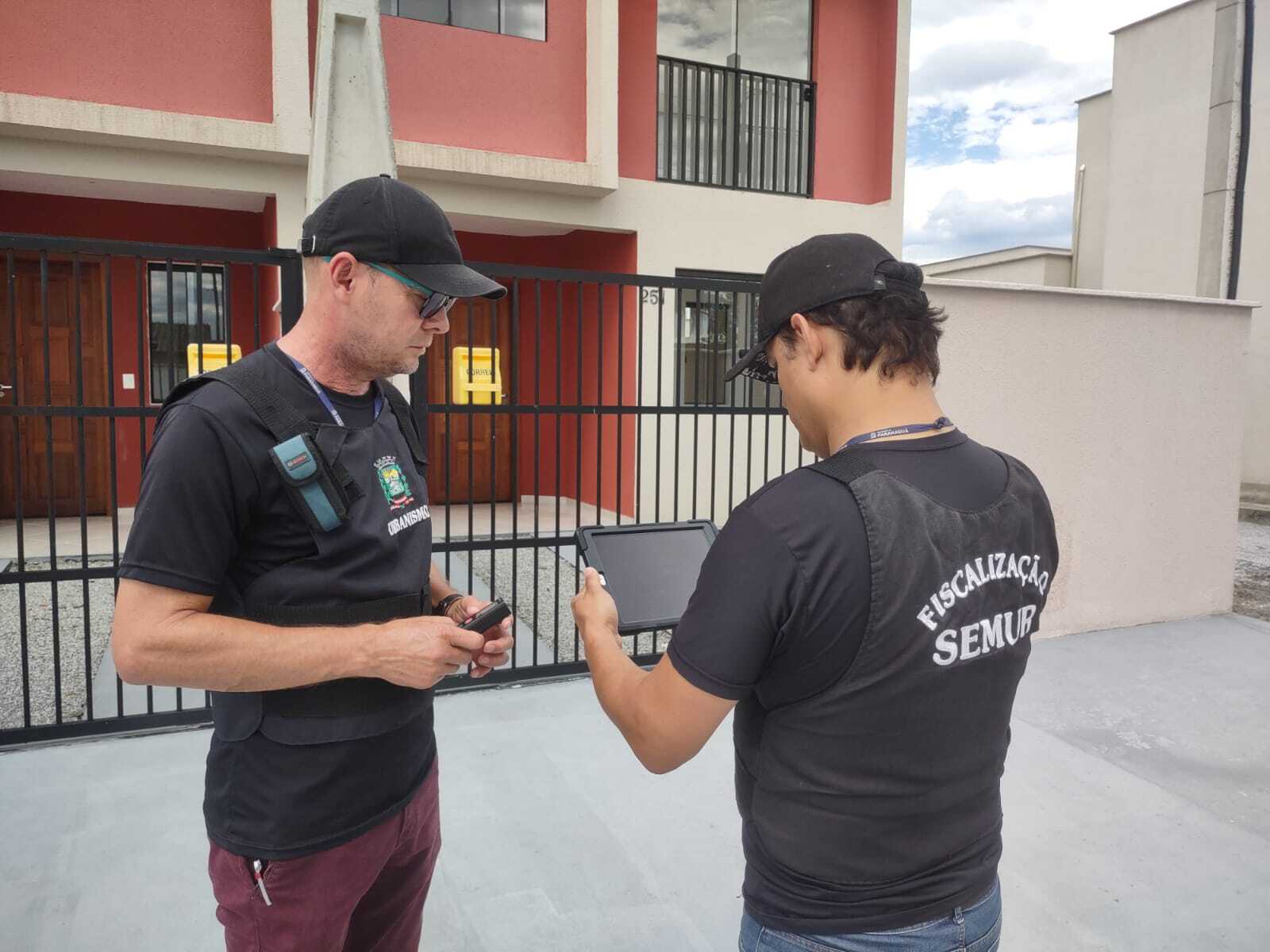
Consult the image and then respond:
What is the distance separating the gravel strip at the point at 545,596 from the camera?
17.9 ft

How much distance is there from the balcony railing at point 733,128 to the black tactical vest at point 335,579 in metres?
9.08

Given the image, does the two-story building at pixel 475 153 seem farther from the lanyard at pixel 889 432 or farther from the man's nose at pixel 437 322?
the lanyard at pixel 889 432

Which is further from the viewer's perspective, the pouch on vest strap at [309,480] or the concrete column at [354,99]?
the concrete column at [354,99]

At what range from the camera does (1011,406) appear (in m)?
5.55

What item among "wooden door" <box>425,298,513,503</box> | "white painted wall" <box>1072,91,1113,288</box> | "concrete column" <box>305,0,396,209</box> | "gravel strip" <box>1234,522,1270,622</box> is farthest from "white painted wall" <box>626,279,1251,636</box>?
"white painted wall" <box>1072,91,1113,288</box>

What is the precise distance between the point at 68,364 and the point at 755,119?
27.1 feet

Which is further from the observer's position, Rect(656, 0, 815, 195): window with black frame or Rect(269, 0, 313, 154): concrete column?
Rect(656, 0, 815, 195): window with black frame

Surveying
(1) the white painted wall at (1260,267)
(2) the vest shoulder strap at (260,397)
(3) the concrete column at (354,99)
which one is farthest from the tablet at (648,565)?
(1) the white painted wall at (1260,267)

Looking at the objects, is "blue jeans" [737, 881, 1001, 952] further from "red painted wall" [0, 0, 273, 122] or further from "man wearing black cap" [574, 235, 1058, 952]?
"red painted wall" [0, 0, 273, 122]

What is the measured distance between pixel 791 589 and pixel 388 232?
0.93 metres

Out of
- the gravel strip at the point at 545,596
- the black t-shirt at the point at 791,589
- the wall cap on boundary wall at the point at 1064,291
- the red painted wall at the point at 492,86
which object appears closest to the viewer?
the black t-shirt at the point at 791,589

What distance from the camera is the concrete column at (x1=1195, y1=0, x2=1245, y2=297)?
807 centimetres

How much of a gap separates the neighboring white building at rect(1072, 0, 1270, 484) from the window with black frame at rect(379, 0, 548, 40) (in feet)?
34.0

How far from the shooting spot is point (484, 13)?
8891 millimetres
